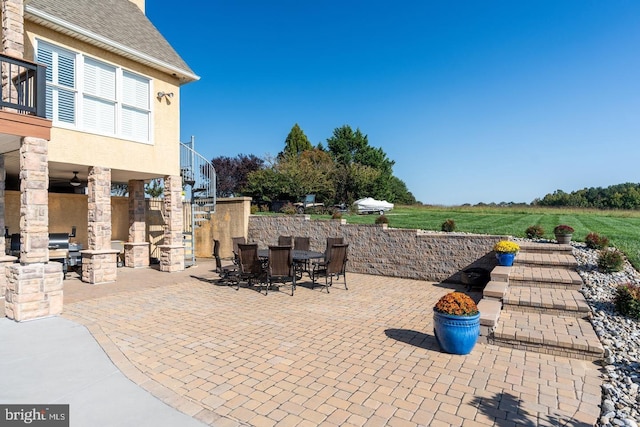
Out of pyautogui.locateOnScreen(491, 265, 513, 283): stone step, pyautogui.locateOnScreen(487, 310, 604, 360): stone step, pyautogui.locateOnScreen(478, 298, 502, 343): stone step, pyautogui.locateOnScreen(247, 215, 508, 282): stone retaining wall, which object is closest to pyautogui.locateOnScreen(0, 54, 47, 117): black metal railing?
pyautogui.locateOnScreen(247, 215, 508, 282): stone retaining wall

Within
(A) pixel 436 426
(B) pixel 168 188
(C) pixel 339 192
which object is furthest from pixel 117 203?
(C) pixel 339 192

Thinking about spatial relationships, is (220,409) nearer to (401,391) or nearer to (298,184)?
(401,391)

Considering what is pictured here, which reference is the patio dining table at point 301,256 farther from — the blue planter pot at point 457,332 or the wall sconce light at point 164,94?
the wall sconce light at point 164,94

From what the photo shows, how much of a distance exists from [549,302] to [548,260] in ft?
10.3

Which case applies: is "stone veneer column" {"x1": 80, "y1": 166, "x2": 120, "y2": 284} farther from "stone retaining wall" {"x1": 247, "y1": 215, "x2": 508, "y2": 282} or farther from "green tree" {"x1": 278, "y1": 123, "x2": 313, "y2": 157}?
"green tree" {"x1": 278, "y1": 123, "x2": 313, "y2": 157}

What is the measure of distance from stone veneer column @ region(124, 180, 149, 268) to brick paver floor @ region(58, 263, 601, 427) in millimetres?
4730

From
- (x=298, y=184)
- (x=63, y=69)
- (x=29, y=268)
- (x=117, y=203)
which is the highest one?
(x=63, y=69)

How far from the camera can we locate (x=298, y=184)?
74.8ft

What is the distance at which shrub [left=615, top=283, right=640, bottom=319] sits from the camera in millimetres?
5625

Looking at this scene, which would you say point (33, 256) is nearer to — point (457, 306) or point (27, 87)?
point (27, 87)

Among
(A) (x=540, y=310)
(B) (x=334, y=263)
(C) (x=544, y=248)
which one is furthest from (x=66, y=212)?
(C) (x=544, y=248)

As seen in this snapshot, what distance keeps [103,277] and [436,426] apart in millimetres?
9300

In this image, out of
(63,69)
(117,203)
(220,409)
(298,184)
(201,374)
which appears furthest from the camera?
(298,184)

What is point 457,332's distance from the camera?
476 centimetres
